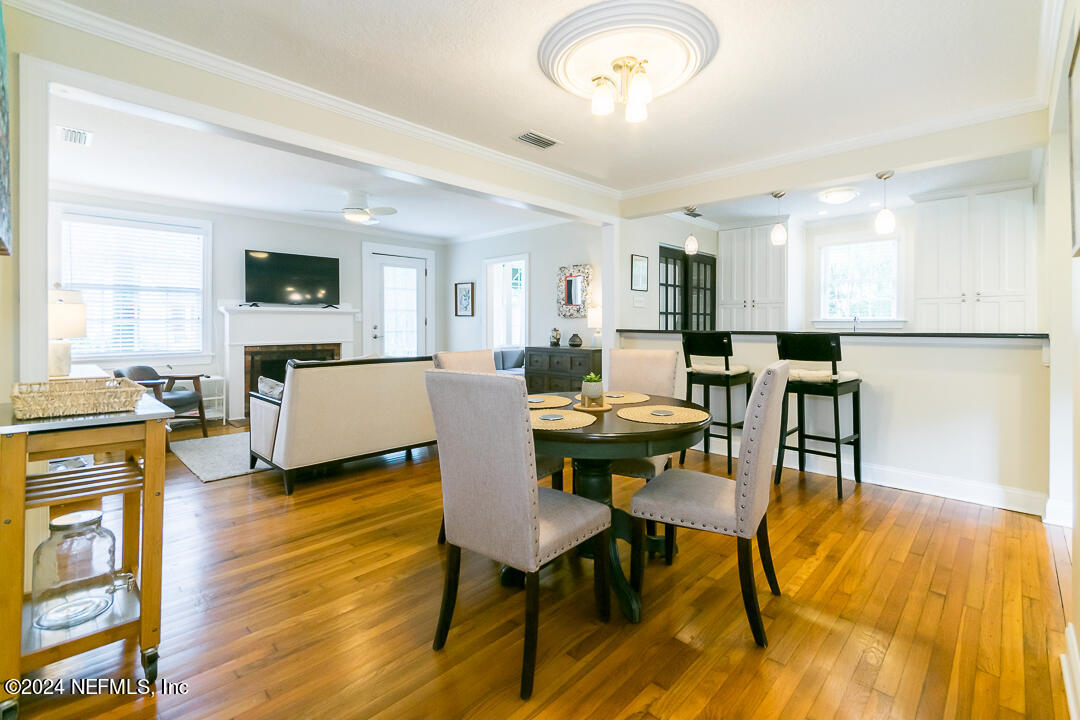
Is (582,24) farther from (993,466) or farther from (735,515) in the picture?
(993,466)

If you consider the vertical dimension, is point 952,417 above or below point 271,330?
below

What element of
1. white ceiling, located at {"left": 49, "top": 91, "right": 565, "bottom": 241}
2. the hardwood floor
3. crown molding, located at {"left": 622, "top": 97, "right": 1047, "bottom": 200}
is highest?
white ceiling, located at {"left": 49, "top": 91, "right": 565, "bottom": 241}

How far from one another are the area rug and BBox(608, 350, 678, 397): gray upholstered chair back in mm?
2793

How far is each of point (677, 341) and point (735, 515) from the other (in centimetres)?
293

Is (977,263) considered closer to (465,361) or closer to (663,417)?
(663,417)

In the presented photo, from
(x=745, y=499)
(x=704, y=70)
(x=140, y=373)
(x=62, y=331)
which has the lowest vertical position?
(x=745, y=499)

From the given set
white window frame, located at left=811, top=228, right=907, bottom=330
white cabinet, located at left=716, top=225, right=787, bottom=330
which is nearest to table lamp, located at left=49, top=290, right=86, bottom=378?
white cabinet, located at left=716, top=225, right=787, bottom=330

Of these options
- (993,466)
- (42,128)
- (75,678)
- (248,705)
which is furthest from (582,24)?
(993,466)

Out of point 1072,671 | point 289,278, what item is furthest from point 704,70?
point 289,278

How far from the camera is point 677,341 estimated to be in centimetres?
456

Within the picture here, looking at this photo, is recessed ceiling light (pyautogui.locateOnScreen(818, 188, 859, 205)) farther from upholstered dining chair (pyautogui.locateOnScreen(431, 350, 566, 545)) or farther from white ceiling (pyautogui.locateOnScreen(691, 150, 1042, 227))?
upholstered dining chair (pyautogui.locateOnScreen(431, 350, 566, 545))

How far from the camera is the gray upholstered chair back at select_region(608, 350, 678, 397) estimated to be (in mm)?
3004

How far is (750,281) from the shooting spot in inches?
249

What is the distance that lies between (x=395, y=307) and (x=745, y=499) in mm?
6670
